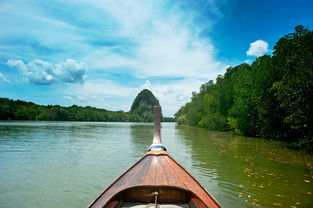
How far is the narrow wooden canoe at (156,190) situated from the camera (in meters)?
2.90

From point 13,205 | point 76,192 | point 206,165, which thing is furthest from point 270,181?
point 13,205

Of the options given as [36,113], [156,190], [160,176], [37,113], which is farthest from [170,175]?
[37,113]

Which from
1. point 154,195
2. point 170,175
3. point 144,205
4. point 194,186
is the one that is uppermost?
point 170,175

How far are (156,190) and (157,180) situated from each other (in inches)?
6.2

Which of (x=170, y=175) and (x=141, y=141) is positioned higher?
(x=170, y=175)

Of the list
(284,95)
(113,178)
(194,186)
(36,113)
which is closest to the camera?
(194,186)

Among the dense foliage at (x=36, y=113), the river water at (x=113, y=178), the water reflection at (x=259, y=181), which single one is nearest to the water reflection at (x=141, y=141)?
the river water at (x=113, y=178)

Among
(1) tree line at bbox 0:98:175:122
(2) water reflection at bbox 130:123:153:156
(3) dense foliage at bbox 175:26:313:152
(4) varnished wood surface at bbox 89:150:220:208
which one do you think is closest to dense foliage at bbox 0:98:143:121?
(1) tree line at bbox 0:98:175:122

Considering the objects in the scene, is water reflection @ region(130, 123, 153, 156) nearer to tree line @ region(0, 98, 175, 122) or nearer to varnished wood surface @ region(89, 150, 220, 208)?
varnished wood surface @ region(89, 150, 220, 208)

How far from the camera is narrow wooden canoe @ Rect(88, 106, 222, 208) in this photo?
2896 millimetres

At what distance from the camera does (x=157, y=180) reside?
10.4ft

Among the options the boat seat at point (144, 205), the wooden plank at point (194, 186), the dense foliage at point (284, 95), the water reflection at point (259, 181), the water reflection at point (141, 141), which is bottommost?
the water reflection at point (141, 141)

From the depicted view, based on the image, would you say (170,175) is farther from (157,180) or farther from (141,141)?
(141,141)

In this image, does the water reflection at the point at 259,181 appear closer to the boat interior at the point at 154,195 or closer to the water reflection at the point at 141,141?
the boat interior at the point at 154,195
